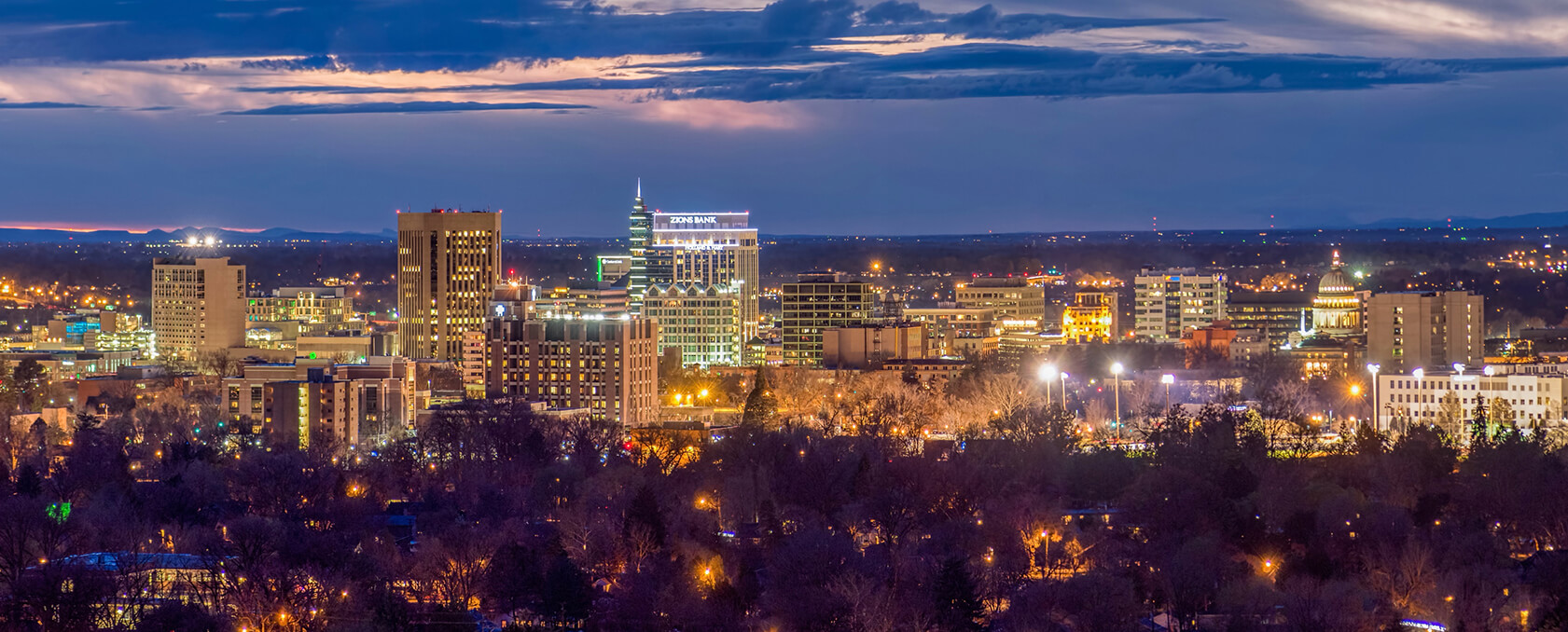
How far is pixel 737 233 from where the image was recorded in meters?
160

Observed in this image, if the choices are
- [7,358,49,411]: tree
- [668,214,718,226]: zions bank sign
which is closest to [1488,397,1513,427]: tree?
[7,358,49,411]: tree

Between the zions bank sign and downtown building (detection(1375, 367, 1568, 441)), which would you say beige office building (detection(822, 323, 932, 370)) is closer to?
downtown building (detection(1375, 367, 1568, 441))

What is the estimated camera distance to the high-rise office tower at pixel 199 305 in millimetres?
144250

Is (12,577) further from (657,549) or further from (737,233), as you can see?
(737,233)

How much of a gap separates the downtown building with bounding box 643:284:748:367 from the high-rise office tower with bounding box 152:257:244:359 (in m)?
28.6

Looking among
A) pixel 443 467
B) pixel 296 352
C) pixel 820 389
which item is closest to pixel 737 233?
pixel 296 352

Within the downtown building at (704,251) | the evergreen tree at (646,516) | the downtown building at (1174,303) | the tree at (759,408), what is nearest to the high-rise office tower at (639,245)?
the downtown building at (704,251)

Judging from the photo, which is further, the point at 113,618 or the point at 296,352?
the point at 296,352

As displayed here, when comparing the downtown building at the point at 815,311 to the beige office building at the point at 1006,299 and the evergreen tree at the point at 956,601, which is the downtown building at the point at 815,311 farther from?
the evergreen tree at the point at 956,601

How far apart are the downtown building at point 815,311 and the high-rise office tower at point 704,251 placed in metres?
20.8

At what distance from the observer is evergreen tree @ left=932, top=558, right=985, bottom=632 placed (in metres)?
47.9

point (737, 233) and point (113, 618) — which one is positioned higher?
point (737, 233)

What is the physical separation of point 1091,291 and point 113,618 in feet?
387

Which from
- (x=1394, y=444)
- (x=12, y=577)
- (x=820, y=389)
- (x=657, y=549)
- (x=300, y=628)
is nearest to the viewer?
(x=300, y=628)
